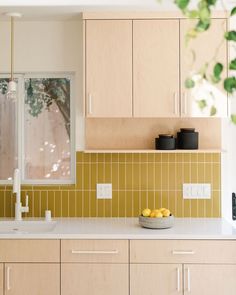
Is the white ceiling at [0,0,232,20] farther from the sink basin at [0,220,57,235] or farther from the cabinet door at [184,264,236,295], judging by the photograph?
the cabinet door at [184,264,236,295]

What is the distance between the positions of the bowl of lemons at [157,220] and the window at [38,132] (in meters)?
0.76

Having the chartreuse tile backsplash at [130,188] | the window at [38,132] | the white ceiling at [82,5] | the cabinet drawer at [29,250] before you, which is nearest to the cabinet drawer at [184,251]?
the cabinet drawer at [29,250]

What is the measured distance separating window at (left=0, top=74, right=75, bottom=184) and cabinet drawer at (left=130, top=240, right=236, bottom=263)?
0.94 m

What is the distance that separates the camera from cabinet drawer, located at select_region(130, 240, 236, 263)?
9.73ft

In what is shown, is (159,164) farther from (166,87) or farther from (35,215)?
(35,215)

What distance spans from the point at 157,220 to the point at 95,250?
437 millimetres

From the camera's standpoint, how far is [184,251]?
297cm

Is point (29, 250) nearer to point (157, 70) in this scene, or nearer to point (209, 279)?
point (209, 279)

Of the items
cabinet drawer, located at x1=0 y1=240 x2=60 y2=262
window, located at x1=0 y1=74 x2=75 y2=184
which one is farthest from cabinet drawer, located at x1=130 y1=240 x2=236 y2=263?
window, located at x1=0 y1=74 x2=75 y2=184

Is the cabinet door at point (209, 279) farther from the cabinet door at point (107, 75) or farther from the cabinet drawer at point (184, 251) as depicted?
the cabinet door at point (107, 75)

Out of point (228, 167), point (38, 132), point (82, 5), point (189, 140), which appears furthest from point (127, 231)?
point (82, 5)

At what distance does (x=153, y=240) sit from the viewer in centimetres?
298

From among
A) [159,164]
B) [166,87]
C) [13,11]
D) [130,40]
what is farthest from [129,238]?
[13,11]

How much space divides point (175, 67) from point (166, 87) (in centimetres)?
15
